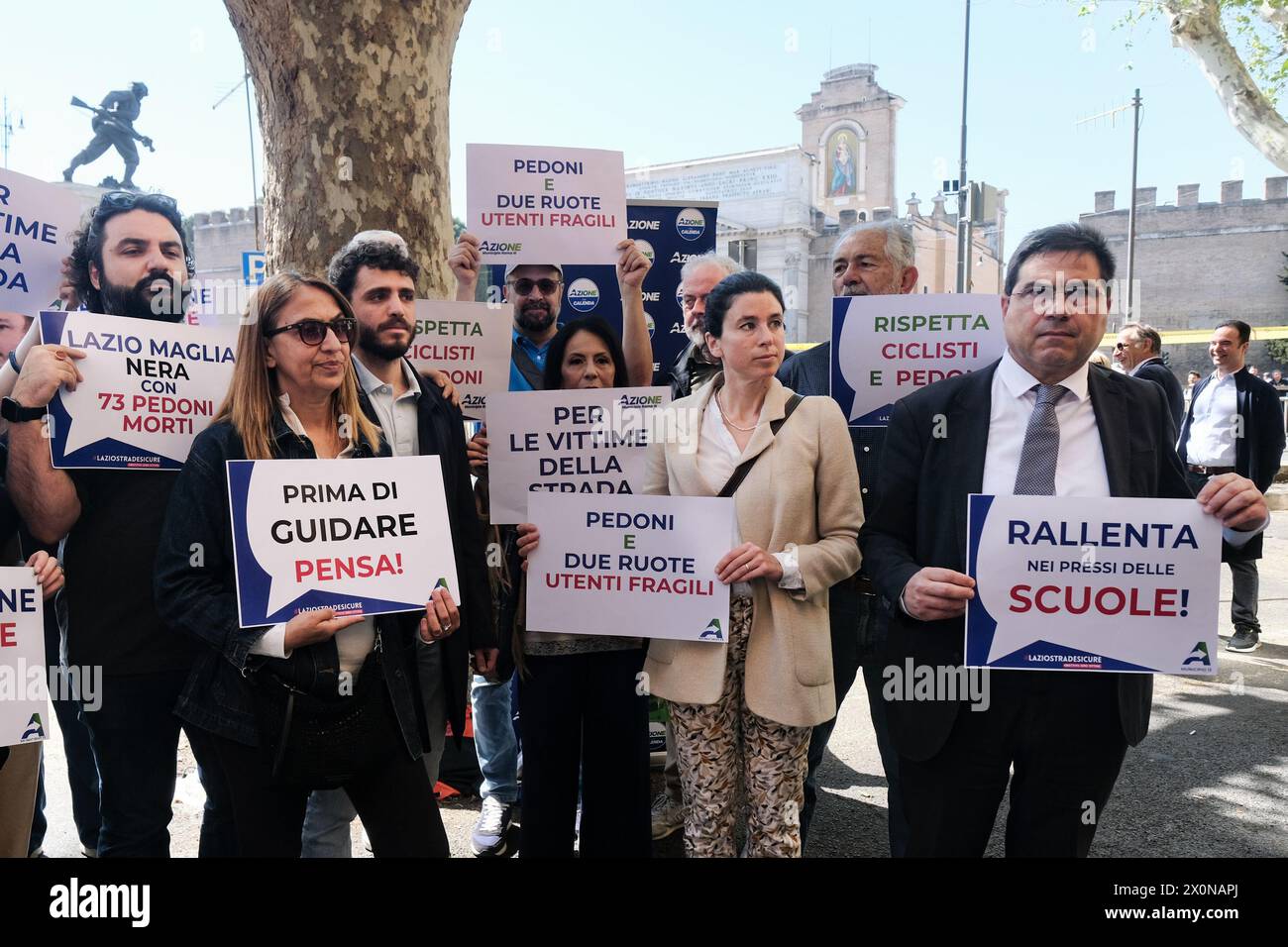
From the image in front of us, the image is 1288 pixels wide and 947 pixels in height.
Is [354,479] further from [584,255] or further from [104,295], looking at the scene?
[584,255]

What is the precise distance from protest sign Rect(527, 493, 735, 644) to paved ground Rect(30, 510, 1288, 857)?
Result: 5.02 ft

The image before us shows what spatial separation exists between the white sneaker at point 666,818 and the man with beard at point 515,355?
0.63m

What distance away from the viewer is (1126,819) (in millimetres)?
4180

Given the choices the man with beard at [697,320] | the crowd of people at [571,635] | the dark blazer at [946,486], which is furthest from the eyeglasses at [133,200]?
the dark blazer at [946,486]

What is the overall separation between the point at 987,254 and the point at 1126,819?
62916 mm

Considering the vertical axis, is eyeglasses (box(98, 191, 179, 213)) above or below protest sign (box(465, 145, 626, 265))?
below

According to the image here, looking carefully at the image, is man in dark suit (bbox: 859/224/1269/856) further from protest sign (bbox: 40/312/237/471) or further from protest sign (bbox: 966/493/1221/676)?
protest sign (bbox: 40/312/237/471)

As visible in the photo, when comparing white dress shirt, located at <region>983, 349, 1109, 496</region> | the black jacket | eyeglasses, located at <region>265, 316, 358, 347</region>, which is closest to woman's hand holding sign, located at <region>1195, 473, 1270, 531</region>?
white dress shirt, located at <region>983, 349, 1109, 496</region>

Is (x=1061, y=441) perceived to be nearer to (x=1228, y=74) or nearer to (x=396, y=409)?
(x=396, y=409)

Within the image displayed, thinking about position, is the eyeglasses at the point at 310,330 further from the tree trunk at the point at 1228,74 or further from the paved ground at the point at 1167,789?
the tree trunk at the point at 1228,74

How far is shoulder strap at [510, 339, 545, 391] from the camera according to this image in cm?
387

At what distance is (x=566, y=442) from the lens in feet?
10.6

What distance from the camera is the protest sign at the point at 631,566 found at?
284cm

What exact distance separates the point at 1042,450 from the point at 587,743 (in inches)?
67.1
